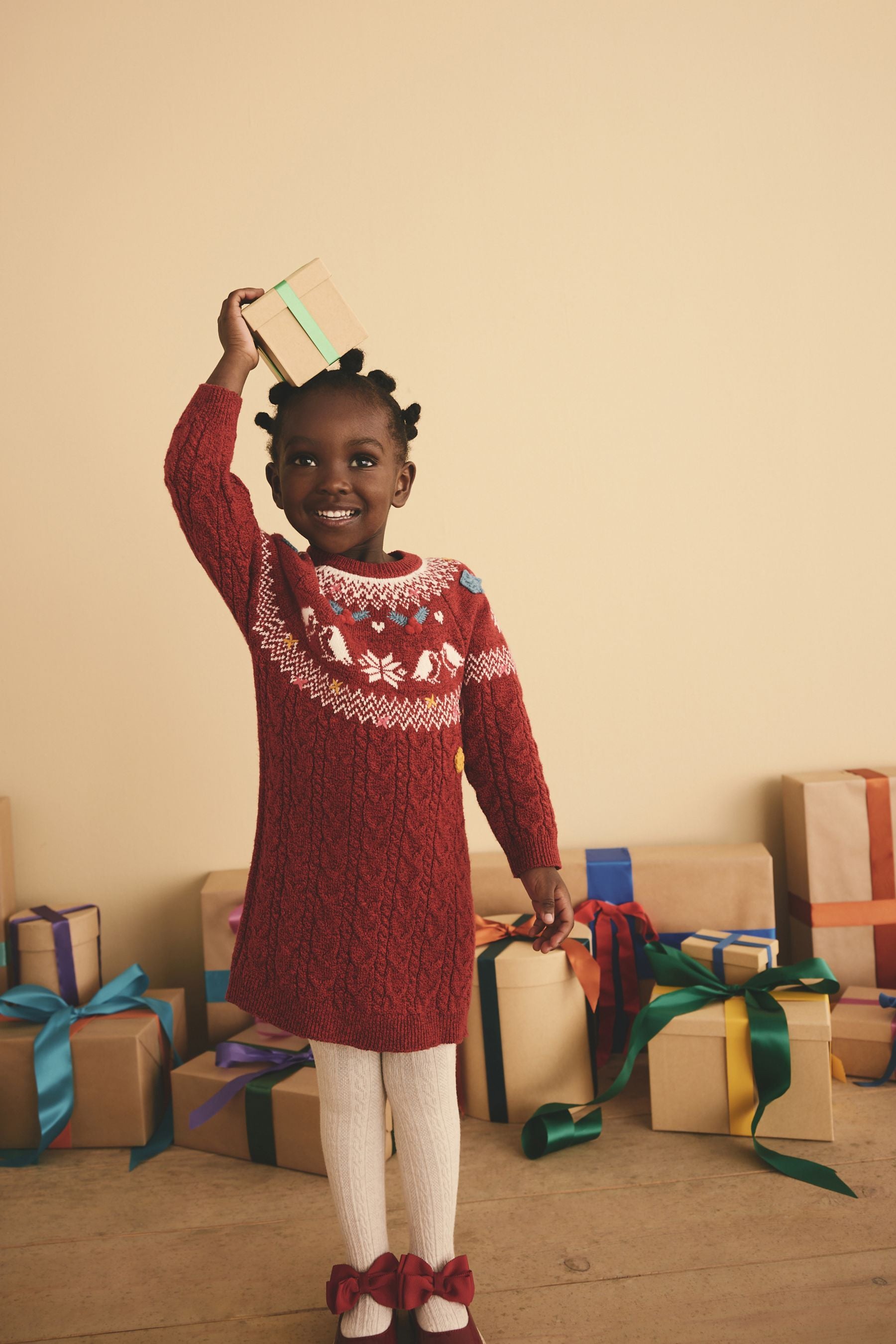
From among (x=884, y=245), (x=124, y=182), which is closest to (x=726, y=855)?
(x=884, y=245)

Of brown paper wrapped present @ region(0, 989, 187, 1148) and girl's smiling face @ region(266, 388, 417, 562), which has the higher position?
girl's smiling face @ region(266, 388, 417, 562)

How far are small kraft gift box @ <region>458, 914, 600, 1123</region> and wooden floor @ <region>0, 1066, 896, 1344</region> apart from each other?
58 mm

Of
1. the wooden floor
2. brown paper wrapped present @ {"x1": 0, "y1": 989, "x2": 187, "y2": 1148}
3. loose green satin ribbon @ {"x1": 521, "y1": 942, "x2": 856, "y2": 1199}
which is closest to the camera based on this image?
the wooden floor

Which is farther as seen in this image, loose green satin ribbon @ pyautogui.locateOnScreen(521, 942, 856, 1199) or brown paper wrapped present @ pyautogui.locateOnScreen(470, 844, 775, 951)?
brown paper wrapped present @ pyautogui.locateOnScreen(470, 844, 775, 951)

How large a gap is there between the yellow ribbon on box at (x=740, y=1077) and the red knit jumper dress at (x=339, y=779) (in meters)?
0.57

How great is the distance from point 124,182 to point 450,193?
0.58m

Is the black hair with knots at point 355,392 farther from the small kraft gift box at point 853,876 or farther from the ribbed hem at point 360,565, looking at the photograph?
the small kraft gift box at point 853,876

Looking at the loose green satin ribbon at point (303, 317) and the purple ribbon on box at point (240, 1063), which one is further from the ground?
the loose green satin ribbon at point (303, 317)

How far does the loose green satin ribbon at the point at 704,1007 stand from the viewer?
1384 mm

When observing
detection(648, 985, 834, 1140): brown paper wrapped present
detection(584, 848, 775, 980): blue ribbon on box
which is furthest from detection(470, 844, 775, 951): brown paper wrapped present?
detection(648, 985, 834, 1140): brown paper wrapped present

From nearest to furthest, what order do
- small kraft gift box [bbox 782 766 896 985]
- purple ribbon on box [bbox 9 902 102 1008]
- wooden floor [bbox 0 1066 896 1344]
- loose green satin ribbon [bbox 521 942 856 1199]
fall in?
1. wooden floor [bbox 0 1066 896 1344]
2. loose green satin ribbon [bbox 521 942 856 1199]
3. purple ribbon on box [bbox 9 902 102 1008]
4. small kraft gift box [bbox 782 766 896 985]

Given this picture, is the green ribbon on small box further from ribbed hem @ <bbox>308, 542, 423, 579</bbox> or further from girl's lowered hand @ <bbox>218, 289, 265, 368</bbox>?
ribbed hem @ <bbox>308, 542, 423, 579</bbox>

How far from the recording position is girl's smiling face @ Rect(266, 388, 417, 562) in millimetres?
988

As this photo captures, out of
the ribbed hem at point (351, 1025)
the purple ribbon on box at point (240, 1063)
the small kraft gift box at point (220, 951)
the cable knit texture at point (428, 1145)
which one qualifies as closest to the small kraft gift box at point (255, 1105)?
the purple ribbon on box at point (240, 1063)
